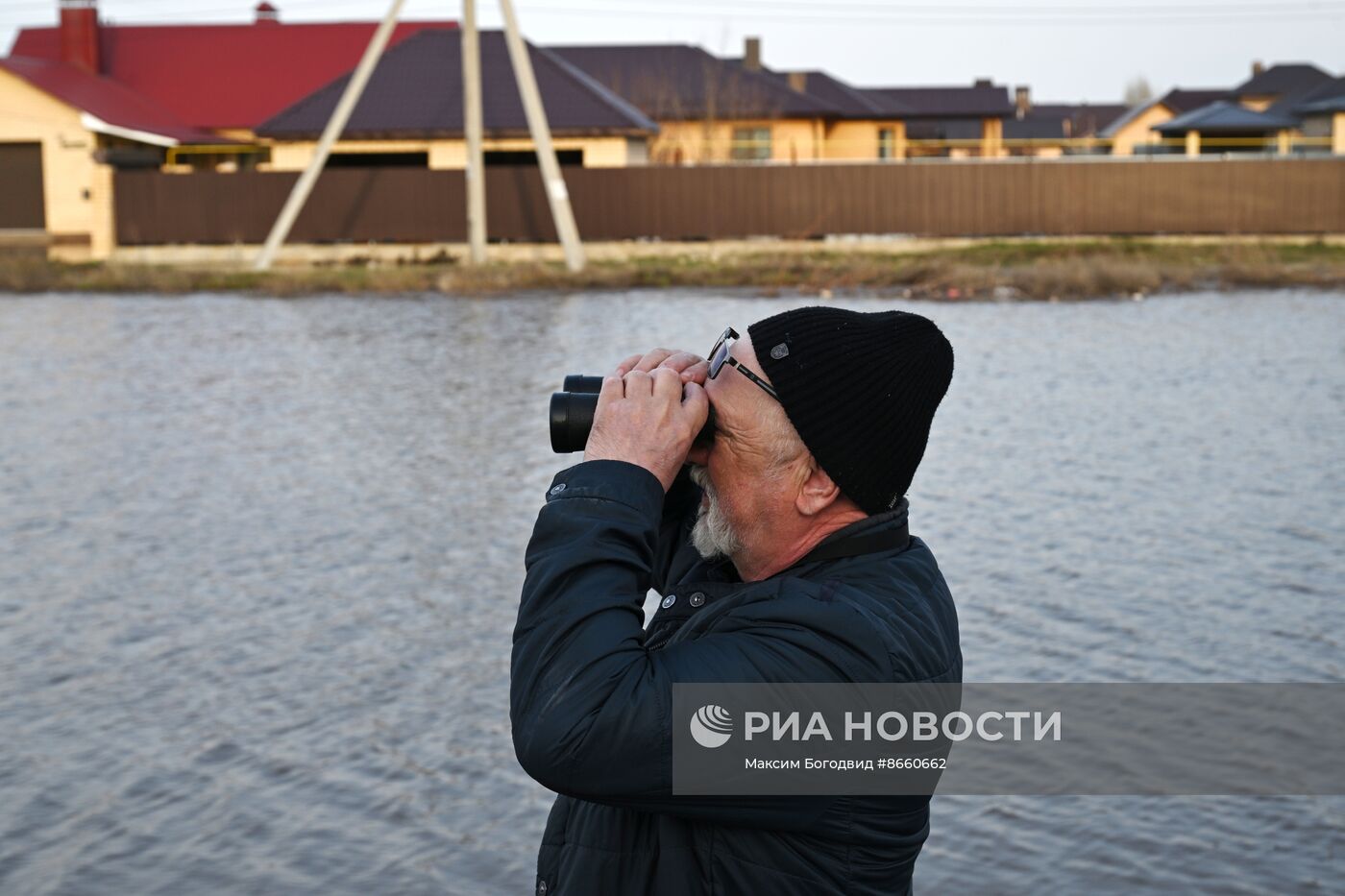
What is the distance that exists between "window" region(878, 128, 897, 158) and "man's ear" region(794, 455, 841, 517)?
168ft

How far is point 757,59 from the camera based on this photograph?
5738 cm

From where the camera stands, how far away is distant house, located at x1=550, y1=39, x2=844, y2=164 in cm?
4584

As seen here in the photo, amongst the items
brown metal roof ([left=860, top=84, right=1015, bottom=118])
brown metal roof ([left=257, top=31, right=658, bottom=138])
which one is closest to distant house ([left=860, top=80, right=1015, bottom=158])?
brown metal roof ([left=860, top=84, right=1015, bottom=118])

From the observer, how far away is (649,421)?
6.84 ft

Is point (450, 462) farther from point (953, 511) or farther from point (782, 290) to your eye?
point (782, 290)

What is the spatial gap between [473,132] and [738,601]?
90.2 feet

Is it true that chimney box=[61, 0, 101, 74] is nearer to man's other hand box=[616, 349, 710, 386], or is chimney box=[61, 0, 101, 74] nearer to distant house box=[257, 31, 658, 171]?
distant house box=[257, 31, 658, 171]

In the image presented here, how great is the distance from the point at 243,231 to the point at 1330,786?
3132cm

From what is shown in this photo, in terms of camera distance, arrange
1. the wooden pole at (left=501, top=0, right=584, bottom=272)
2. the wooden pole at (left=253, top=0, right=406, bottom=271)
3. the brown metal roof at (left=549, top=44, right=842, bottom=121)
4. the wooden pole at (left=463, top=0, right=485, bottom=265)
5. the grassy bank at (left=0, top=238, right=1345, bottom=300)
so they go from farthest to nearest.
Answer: the brown metal roof at (left=549, top=44, right=842, bottom=121) < the wooden pole at (left=253, top=0, right=406, bottom=271) < the wooden pole at (left=501, top=0, right=584, bottom=272) < the wooden pole at (left=463, top=0, right=485, bottom=265) < the grassy bank at (left=0, top=238, right=1345, bottom=300)

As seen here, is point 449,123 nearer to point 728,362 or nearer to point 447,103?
point 447,103

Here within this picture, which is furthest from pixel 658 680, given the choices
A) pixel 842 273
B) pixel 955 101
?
pixel 955 101

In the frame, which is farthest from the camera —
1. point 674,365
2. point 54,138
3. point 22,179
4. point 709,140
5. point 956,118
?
point 956,118

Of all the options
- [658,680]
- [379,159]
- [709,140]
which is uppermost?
[709,140]

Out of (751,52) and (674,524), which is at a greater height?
(751,52)
